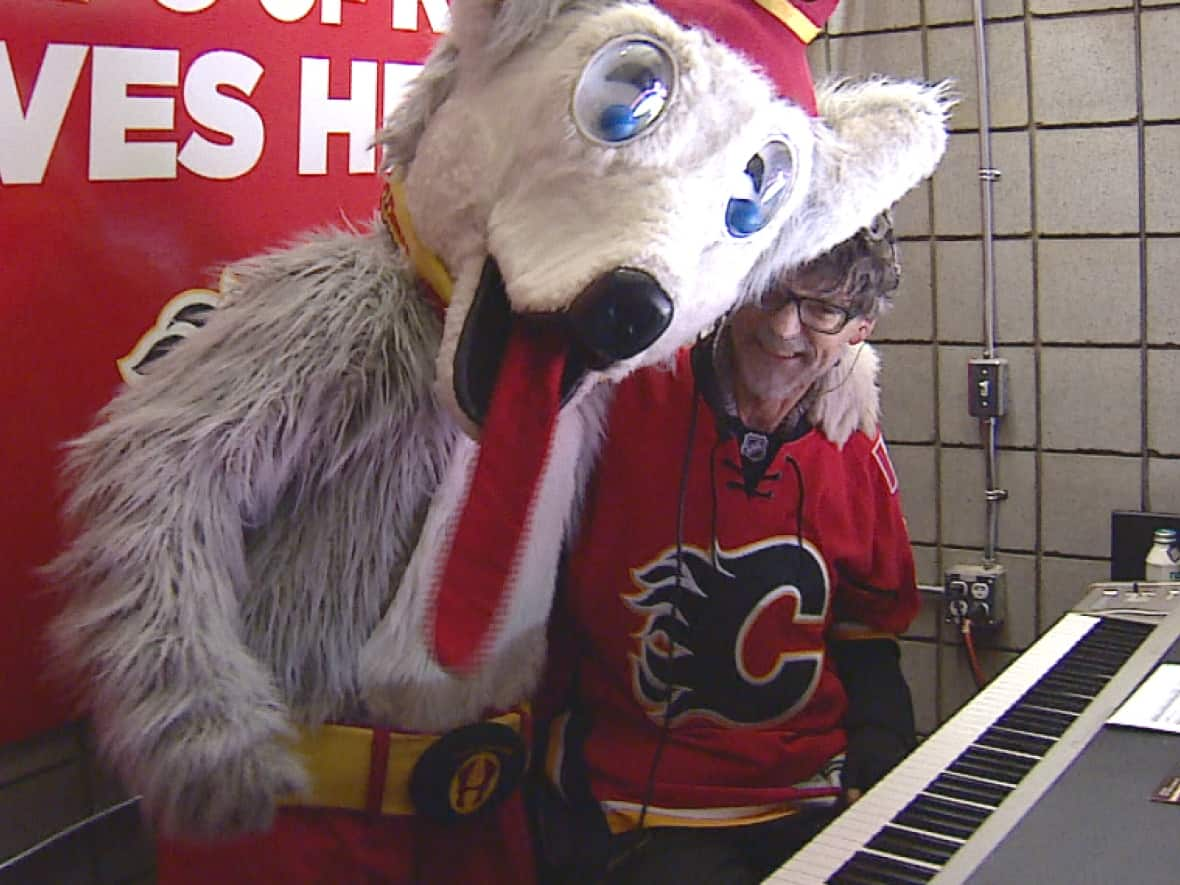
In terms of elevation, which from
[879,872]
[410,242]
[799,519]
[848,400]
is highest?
[410,242]

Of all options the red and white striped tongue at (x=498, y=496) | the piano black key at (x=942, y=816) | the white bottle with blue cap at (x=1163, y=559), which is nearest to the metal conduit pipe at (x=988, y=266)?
the white bottle with blue cap at (x=1163, y=559)

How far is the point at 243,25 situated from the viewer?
4.10 ft

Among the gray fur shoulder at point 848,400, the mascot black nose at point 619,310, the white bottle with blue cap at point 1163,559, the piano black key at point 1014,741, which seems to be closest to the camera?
the mascot black nose at point 619,310

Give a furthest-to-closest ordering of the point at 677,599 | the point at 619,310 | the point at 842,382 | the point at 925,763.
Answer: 1. the point at 842,382
2. the point at 677,599
3. the point at 925,763
4. the point at 619,310

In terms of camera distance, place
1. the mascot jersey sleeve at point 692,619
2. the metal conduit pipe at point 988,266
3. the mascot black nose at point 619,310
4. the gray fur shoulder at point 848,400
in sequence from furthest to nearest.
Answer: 1. the metal conduit pipe at point 988,266
2. the gray fur shoulder at point 848,400
3. the mascot jersey sleeve at point 692,619
4. the mascot black nose at point 619,310

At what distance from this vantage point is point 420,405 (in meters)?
1.00

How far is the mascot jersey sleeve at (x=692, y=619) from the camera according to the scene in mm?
1275

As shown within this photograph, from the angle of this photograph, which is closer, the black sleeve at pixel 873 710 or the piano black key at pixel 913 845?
the piano black key at pixel 913 845

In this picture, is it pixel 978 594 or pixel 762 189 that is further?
pixel 978 594

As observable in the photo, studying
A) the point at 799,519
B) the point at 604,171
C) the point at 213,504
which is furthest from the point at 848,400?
the point at 213,504

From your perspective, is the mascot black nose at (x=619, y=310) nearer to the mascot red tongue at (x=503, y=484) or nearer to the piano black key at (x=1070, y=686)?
the mascot red tongue at (x=503, y=484)

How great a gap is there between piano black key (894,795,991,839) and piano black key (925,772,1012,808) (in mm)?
15

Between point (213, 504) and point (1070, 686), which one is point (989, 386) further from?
point (213, 504)

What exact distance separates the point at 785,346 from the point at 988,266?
77 cm
